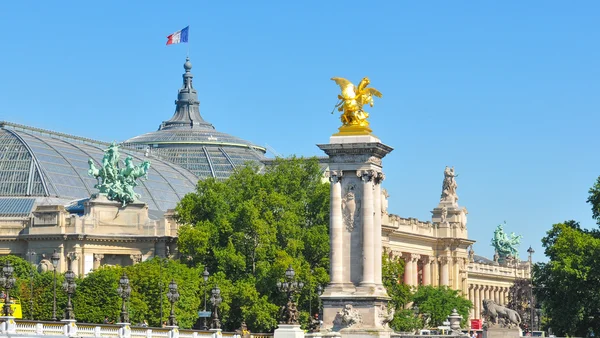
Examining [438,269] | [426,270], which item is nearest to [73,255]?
[426,270]

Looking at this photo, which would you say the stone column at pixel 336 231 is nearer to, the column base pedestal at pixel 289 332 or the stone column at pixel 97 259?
the column base pedestal at pixel 289 332

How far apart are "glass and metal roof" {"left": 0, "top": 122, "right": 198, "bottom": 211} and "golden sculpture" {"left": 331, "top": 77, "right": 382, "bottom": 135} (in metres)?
71.0

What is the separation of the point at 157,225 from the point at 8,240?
461 inches

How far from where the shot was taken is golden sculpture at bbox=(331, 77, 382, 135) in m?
74.4

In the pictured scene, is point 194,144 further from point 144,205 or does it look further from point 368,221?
point 368,221

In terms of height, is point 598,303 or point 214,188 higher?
point 214,188

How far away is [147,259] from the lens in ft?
428

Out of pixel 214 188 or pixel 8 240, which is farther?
pixel 8 240

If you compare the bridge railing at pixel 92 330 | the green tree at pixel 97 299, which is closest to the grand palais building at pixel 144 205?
the green tree at pixel 97 299

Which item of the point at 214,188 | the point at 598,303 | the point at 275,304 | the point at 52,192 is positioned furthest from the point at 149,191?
the point at 598,303

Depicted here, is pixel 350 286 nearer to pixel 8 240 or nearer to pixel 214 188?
pixel 214 188

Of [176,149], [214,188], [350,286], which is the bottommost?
[350,286]

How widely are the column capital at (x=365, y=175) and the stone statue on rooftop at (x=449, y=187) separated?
11229 cm

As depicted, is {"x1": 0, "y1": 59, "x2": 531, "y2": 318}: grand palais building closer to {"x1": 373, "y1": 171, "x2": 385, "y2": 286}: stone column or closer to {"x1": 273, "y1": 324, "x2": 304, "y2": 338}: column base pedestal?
{"x1": 273, "y1": 324, "x2": 304, "y2": 338}: column base pedestal
